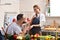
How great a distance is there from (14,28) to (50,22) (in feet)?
8.57

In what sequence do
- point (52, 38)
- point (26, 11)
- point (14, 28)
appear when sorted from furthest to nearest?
1. point (26, 11)
2. point (14, 28)
3. point (52, 38)

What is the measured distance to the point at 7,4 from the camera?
5027 millimetres

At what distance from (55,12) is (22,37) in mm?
3105

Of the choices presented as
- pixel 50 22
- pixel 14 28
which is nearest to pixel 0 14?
pixel 50 22

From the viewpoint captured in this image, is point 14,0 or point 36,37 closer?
point 36,37

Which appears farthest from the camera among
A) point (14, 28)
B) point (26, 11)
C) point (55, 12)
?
point (26, 11)

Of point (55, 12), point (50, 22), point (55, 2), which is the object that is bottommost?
point (50, 22)

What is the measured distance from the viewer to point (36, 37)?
183 centimetres

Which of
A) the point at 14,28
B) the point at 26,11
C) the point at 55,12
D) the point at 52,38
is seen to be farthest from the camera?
the point at 26,11

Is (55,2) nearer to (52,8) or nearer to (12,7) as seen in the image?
(52,8)

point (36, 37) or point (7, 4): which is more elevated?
point (7, 4)

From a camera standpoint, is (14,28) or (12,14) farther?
(12,14)

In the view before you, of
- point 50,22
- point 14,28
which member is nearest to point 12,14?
point 50,22

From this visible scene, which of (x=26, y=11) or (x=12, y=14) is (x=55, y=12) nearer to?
(x=26, y=11)
